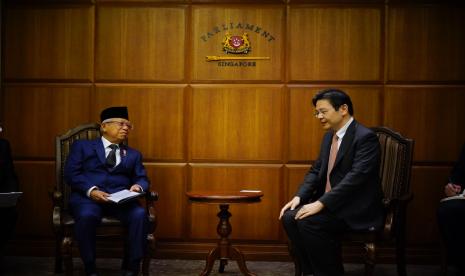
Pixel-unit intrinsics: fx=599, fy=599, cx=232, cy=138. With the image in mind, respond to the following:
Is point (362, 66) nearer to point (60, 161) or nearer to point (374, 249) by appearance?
point (374, 249)

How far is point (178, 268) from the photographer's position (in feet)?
17.7

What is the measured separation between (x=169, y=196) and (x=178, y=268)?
2.47 feet

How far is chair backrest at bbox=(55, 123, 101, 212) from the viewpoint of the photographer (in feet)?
16.9

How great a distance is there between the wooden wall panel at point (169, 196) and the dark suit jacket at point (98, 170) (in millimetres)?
688

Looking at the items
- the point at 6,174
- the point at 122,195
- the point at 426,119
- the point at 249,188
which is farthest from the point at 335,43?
the point at 6,174

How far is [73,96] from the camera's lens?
19.1 feet

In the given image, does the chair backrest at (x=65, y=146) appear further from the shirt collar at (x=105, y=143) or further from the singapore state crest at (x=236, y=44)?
the singapore state crest at (x=236, y=44)

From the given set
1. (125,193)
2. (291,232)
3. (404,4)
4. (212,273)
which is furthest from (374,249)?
(404,4)

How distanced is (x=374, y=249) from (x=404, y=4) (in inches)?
100

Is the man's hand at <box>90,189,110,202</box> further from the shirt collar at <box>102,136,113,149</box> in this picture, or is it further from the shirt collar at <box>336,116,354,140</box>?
the shirt collar at <box>336,116,354,140</box>

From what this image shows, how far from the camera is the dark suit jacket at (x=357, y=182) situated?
416 cm

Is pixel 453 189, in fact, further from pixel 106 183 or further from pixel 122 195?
pixel 106 183

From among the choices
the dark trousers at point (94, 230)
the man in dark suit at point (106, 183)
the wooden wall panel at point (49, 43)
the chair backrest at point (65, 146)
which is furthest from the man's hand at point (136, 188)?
the wooden wall panel at point (49, 43)

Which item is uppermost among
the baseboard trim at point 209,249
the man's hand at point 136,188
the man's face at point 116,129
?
the man's face at point 116,129
